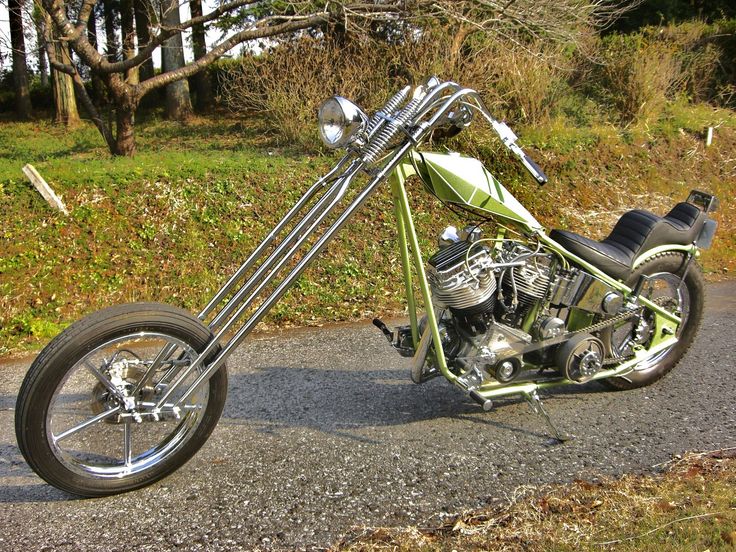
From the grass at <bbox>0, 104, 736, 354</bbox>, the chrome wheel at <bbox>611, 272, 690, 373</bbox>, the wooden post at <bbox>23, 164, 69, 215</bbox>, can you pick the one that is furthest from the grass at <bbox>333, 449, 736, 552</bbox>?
the wooden post at <bbox>23, 164, 69, 215</bbox>

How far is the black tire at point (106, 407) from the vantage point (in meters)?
2.91

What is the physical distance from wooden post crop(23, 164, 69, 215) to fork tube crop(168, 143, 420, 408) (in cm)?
460

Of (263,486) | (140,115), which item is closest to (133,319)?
(263,486)

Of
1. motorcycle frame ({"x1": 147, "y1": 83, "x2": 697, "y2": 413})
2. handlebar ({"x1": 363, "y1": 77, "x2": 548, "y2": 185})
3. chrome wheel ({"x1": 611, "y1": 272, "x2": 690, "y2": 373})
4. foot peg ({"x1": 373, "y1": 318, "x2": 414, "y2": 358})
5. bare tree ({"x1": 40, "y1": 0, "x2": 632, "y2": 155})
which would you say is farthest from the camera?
bare tree ({"x1": 40, "y1": 0, "x2": 632, "y2": 155})

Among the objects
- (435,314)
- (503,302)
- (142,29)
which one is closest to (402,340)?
(435,314)

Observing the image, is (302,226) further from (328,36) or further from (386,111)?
(328,36)

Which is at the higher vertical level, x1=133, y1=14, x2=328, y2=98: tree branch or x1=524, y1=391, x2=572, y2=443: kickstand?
x1=133, y1=14, x2=328, y2=98: tree branch

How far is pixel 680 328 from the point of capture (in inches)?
177

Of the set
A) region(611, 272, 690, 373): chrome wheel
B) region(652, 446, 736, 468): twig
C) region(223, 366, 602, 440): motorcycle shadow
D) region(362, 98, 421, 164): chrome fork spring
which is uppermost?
region(362, 98, 421, 164): chrome fork spring

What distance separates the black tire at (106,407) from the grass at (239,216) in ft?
9.14

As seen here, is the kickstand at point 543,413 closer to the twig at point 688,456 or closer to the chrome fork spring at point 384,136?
the twig at point 688,456

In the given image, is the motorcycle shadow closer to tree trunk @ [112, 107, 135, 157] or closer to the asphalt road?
the asphalt road

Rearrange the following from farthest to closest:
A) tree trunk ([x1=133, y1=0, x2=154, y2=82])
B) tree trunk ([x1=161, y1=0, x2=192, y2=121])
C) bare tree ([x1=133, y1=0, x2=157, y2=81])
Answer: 1. tree trunk ([x1=161, y1=0, x2=192, y2=121])
2. tree trunk ([x1=133, y1=0, x2=154, y2=82])
3. bare tree ([x1=133, y1=0, x2=157, y2=81])

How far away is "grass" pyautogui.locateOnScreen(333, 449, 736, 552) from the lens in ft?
9.02
